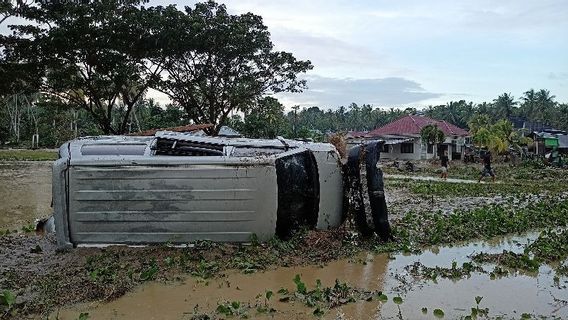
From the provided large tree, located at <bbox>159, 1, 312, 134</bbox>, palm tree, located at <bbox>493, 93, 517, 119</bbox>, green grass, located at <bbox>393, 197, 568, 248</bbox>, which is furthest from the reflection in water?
palm tree, located at <bbox>493, 93, 517, 119</bbox>

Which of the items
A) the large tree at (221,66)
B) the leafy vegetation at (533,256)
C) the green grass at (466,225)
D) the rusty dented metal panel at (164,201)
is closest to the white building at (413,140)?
the large tree at (221,66)

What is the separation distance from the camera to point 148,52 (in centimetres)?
2389

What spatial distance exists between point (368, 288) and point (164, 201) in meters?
3.03

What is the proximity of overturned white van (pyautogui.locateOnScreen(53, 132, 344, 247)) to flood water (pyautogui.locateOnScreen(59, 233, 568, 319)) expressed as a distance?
1103 millimetres

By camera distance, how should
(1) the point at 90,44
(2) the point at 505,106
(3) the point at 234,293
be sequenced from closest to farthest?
(3) the point at 234,293, (1) the point at 90,44, (2) the point at 505,106

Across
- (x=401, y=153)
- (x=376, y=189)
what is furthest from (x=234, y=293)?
(x=401, y=153)

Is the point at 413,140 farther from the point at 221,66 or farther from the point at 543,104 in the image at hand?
the point at 543,104

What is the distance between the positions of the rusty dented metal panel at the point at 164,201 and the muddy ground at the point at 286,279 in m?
0.23

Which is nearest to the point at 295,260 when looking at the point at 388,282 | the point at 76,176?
the point at 388,282

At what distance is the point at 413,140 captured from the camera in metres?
47.7

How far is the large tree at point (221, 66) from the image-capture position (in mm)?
23953

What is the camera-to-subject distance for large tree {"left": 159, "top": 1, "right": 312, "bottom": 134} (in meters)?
24.0

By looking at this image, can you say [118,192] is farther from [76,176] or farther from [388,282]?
[388,282]

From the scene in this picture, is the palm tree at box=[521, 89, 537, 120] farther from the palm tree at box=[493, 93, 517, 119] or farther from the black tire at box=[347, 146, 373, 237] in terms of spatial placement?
the black tire at box=[347, 146, 373, 237]
